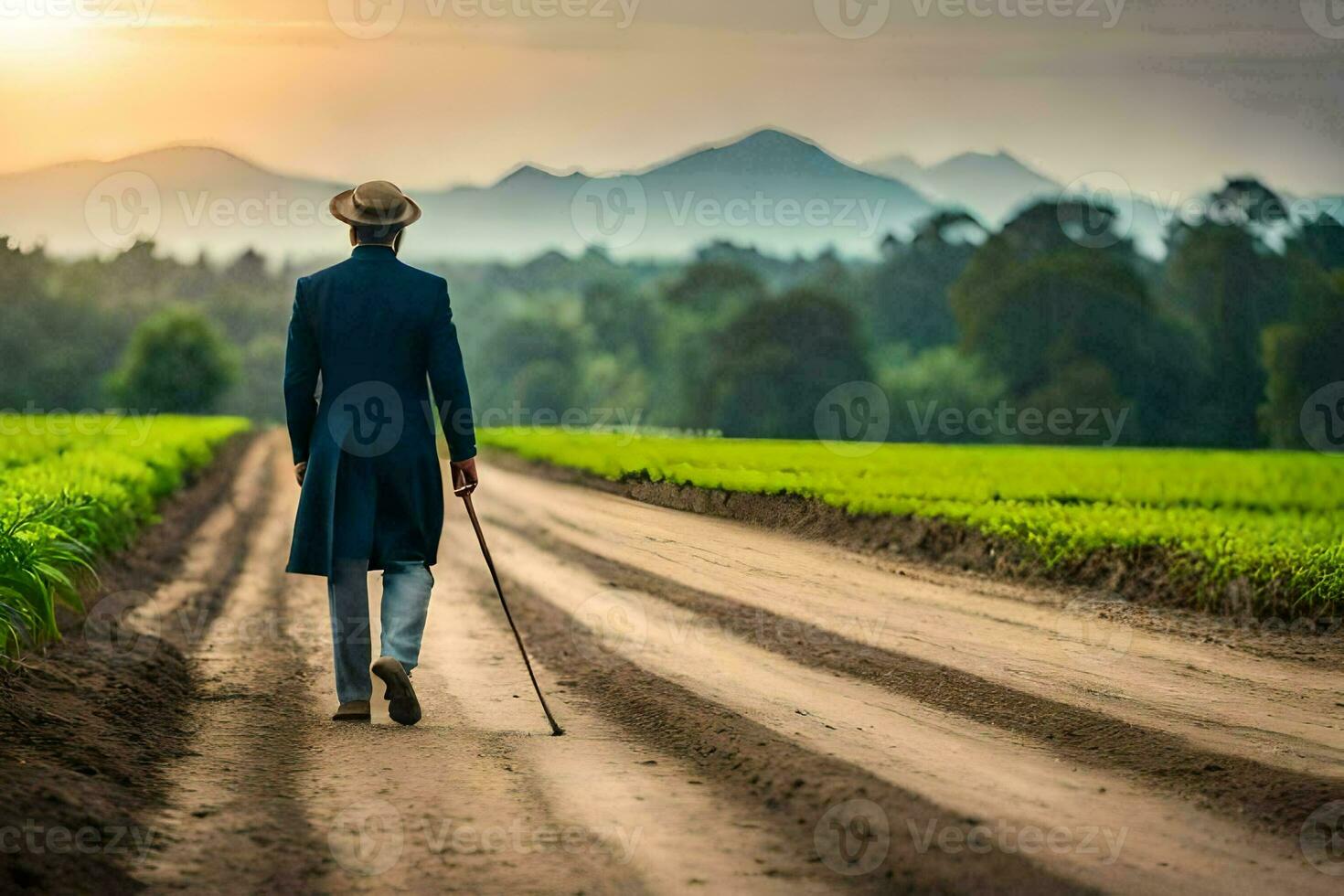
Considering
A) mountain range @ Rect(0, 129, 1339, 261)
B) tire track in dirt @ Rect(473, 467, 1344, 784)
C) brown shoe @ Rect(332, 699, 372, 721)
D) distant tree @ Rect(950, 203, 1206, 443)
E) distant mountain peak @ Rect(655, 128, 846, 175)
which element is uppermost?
distant mountain peak @ Rect(655, 128, 846, 175)

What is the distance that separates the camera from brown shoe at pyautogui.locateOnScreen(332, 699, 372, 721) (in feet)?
17.0

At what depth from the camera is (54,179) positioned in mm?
10766

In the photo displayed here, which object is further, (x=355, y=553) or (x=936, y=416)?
(x=936, y=416)

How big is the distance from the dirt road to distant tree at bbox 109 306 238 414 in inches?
1637

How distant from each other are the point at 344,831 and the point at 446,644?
11.5 ft

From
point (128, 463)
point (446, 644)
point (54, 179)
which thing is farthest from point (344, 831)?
point (128, 463)

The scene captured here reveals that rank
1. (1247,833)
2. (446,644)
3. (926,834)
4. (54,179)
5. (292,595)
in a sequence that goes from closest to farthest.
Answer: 1. (926,834)
2. (1247,833)
3. (446,644)
4. (292,595)
5. (54,179)

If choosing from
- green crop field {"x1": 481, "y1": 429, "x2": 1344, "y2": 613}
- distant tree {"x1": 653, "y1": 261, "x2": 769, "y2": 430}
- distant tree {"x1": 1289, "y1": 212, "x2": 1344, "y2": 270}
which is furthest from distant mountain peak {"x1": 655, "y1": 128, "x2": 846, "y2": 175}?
green crop field {"x1": 481, "y1": 429, "x2": 1344, "y2": 613}

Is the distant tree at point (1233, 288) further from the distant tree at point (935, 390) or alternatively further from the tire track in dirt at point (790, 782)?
the tire track in dirt at point (790, 782)

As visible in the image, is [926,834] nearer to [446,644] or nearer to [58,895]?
[58,895]

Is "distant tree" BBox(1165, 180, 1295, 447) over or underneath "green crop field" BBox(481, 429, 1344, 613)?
over

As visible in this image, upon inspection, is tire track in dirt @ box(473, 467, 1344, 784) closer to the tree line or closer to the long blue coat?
the long blue coat

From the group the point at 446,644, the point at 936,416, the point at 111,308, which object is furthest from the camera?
the point at 936,416

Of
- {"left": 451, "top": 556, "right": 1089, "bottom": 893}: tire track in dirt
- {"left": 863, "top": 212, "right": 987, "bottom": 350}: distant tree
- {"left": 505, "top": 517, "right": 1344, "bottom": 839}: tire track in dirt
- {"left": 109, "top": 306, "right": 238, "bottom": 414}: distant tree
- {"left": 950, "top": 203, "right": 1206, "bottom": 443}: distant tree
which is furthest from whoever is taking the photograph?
{"left": 863, "top": 212, "right": 987, "bottom": 350}: distant tree
